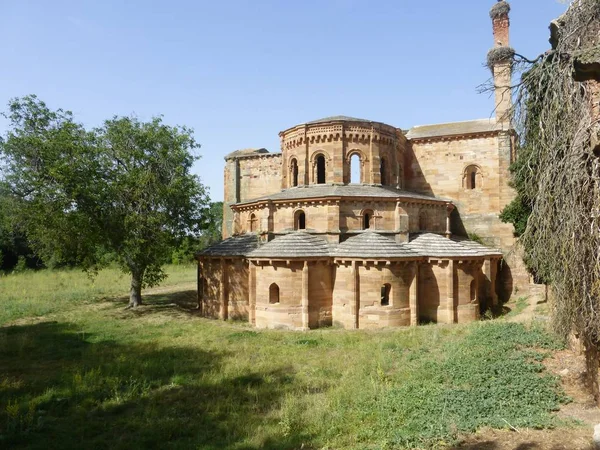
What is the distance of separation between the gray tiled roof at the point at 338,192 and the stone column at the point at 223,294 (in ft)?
13.1

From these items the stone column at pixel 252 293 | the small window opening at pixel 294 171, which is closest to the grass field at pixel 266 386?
the stone column at pixel 252 293

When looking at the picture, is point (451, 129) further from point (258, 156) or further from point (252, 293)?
point (252, 293)

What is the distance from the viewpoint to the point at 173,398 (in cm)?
944

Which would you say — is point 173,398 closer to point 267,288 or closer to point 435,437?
point 435,437

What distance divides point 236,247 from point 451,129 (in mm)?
16976

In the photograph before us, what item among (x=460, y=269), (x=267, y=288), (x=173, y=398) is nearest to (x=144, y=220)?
(x=267, y=288)

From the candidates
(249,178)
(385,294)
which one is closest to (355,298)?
(385,294)

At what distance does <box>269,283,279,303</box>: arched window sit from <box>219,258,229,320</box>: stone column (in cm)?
344

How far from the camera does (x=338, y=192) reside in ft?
65.4

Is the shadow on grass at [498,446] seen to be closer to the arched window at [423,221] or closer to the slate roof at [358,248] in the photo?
the slate roof at [358,248]

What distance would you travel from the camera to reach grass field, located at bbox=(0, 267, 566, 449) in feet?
24.0

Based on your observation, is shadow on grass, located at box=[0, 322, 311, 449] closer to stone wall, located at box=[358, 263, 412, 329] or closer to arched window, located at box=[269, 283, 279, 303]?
arched window, located at box=[269, 283, 279, 303]

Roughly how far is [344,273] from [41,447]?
12.4 metres

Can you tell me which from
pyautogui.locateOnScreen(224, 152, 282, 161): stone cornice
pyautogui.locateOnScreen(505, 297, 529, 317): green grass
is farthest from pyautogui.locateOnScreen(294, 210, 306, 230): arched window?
pyautogui.locateOnScreen(505, 297, 529, 317): green grass
